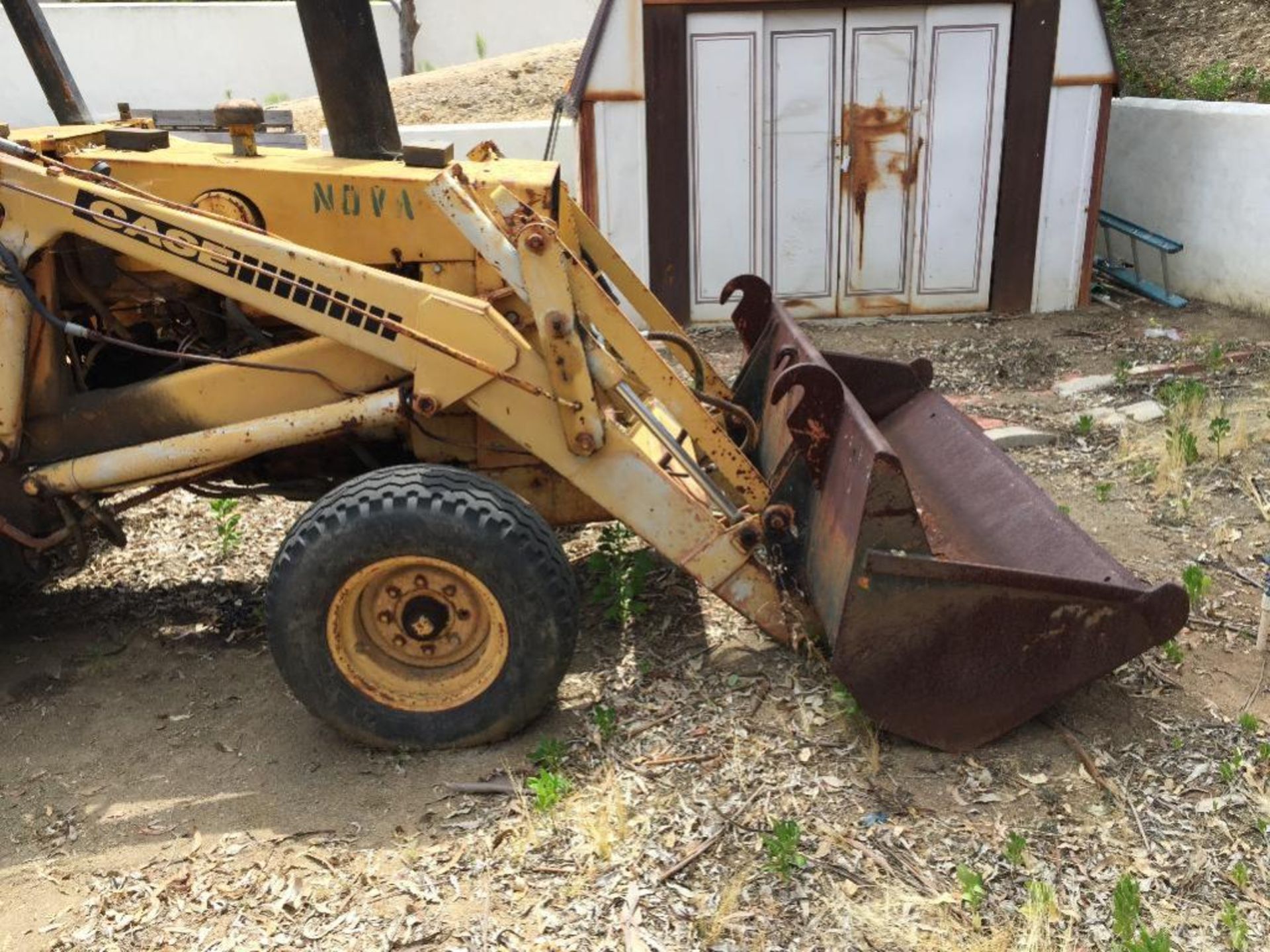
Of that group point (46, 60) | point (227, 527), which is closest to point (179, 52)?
point (46, 60)

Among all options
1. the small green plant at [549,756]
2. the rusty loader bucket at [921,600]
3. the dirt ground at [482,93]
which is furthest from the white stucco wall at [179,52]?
the small green plant at [549,756]

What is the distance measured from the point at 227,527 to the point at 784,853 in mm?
3228

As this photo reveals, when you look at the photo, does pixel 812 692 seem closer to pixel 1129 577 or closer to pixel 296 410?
pixel 1129 577

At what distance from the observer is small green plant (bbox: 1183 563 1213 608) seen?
4312 millimetres

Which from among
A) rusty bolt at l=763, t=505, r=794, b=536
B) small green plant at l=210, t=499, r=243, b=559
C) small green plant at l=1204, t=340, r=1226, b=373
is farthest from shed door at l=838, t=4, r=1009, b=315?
rusty bolt at l=763, t=505, r=794, b=536

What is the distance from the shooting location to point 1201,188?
31.1 feet

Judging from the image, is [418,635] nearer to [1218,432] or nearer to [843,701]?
[843,701]

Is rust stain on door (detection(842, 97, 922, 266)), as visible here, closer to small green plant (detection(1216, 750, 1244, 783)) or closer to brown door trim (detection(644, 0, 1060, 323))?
brown door trim (detection(644, 0, 1060, 323))

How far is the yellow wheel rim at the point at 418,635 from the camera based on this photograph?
3.66m

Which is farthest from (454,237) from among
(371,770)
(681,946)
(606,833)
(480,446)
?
(681,946)

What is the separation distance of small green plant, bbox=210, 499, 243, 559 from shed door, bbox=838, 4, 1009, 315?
5.29 m

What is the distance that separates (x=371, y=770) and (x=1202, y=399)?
16.3ft

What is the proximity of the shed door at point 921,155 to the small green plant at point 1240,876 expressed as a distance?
22.1 ft

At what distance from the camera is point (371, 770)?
374 centimetres
